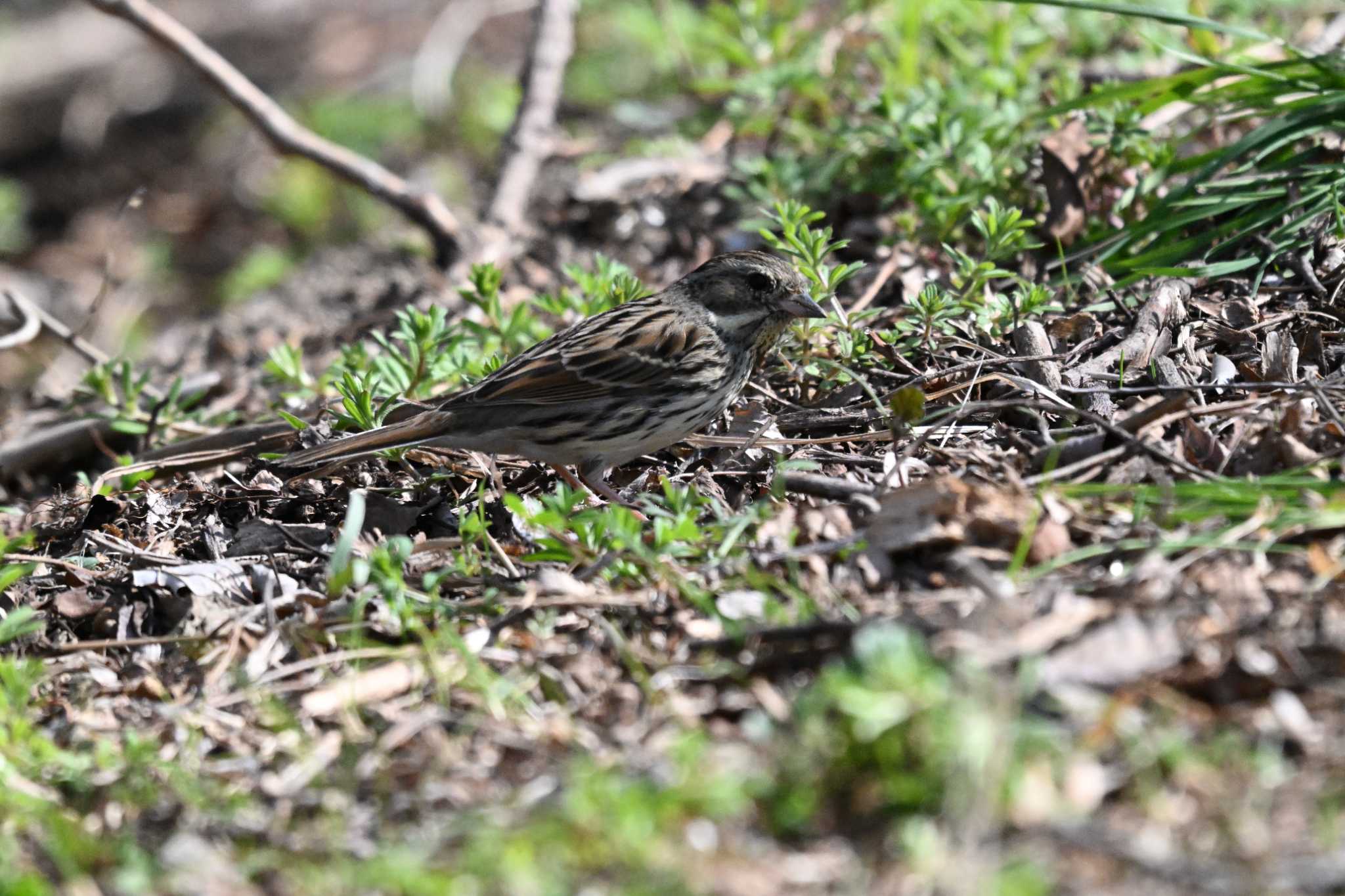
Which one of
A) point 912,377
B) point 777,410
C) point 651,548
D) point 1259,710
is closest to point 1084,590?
point 1259,710

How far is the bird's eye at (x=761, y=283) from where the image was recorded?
5.61 meters

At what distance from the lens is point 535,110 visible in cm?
825

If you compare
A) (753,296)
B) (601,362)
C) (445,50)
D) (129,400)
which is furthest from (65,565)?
(445,50)

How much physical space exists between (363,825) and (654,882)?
83cm

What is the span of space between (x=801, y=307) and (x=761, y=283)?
10.3 inches

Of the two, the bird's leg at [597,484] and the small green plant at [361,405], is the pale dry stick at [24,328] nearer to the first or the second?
the small green plant at [361,405]

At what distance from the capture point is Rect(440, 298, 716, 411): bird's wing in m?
5.36

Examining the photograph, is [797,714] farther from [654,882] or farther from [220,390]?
[220,390]

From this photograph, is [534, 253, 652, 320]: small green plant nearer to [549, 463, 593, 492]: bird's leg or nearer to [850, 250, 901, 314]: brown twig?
[549, 463, 593, 492]: bird's leg

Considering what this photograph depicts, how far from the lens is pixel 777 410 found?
225 inches

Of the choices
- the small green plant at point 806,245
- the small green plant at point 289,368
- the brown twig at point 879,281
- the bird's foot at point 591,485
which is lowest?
the bird's foot at point 591,485

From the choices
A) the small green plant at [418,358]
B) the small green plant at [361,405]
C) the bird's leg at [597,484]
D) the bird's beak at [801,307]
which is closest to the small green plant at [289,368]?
the small green plant at [418,358]

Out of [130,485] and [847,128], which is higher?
[847,128]

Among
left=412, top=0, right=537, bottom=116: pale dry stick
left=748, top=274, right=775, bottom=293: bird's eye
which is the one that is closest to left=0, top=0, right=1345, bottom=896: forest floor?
left=748, top=274, right=775, bottom=293: bird's eye
